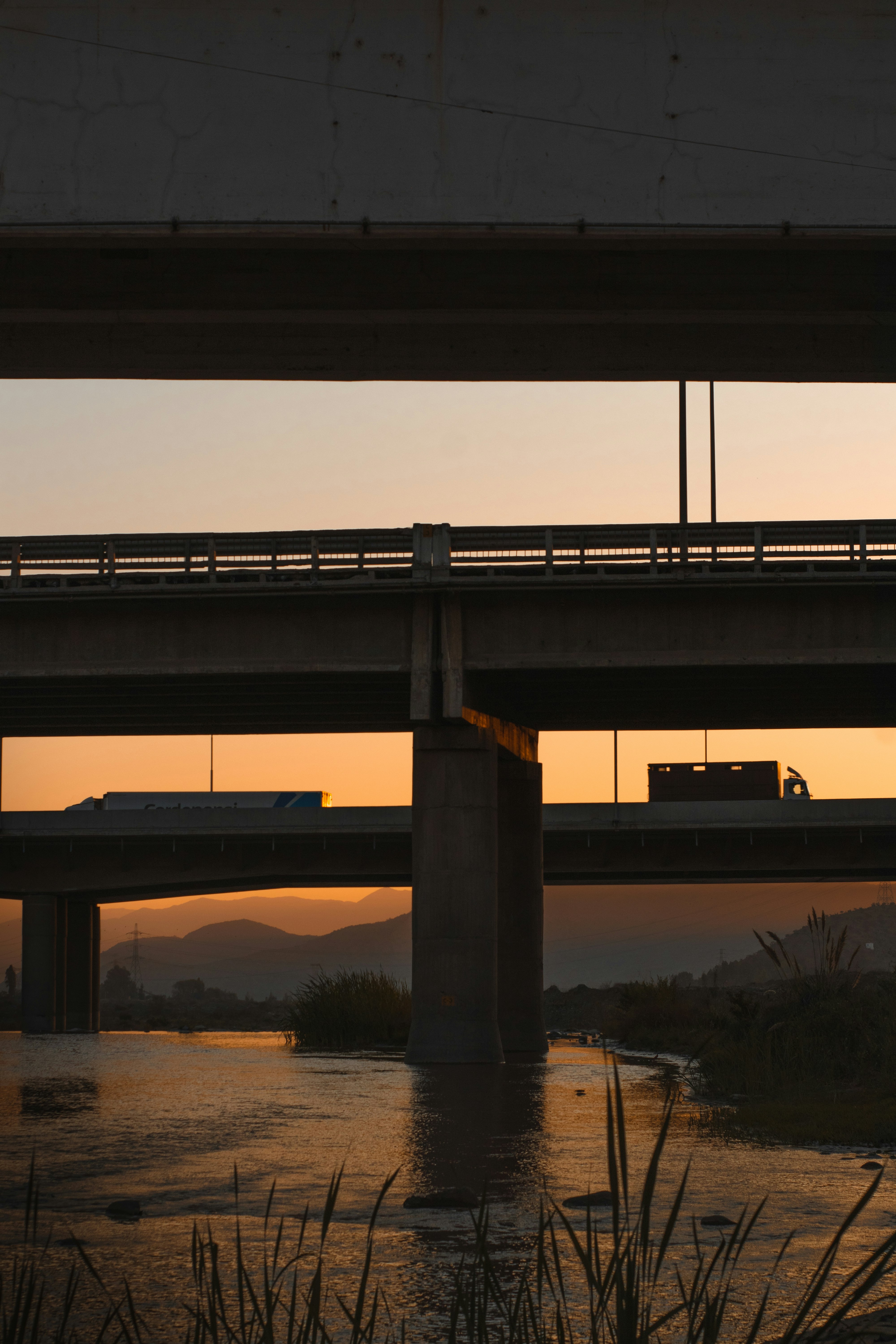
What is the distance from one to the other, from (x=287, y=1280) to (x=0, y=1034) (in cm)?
5525

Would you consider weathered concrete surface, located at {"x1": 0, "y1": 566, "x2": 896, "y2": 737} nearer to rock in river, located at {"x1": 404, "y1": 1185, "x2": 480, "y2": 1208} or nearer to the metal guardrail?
the metal guardrail

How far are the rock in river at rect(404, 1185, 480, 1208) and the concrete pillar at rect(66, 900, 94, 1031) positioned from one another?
61568 millimetres

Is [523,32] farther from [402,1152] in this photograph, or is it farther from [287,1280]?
[402,1152]

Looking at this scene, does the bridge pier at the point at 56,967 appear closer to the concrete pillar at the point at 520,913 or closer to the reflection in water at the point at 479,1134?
the concrete pillar at the point at 520,913

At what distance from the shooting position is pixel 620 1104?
2.74 metres

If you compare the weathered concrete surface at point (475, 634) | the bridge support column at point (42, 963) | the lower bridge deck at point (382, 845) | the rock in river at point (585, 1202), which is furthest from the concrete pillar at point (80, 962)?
the rock in river at point (585, 1202)

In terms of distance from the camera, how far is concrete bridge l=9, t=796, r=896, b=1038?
51.7 meters

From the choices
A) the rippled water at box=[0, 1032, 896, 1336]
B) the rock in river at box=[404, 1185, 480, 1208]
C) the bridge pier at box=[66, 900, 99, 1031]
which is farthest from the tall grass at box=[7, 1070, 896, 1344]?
the bridge pier at box=[66, 900, 99, 1031]

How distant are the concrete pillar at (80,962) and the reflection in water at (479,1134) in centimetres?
4704

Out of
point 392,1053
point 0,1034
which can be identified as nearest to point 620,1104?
point 392,1053

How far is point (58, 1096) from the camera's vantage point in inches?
813

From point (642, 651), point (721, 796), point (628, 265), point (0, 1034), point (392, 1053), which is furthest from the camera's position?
point (0, 1034)

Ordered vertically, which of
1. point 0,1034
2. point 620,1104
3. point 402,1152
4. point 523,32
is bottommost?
point 0,1034

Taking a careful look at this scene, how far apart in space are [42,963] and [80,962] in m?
6.59
